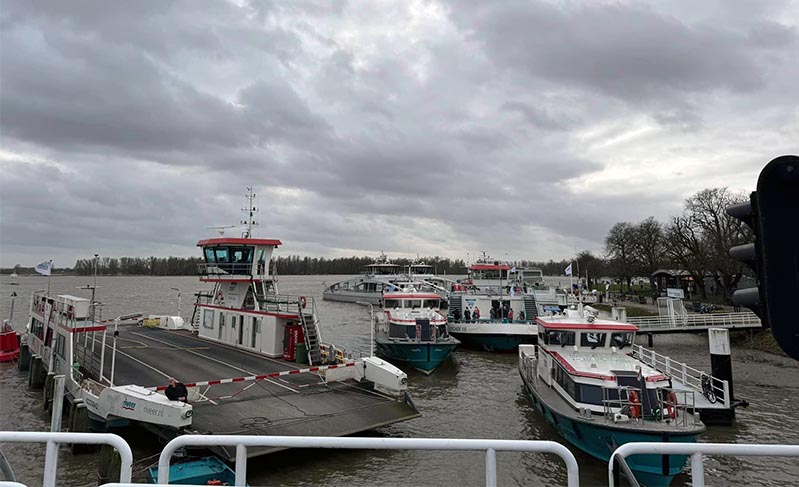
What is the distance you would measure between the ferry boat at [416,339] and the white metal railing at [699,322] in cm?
1666

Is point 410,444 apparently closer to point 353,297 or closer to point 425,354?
point 425,354

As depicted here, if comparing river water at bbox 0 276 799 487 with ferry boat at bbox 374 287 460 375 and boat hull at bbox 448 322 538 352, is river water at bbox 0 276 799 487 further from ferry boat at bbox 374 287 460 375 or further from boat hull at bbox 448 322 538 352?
boat hull at bbox 448 322 538 352

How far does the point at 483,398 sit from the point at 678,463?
1006cm

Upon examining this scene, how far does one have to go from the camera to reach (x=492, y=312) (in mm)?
38469

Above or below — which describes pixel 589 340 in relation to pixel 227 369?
above

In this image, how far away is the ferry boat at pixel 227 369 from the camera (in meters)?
12.7

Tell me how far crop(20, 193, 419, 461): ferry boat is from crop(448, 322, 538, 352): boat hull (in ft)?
49.7

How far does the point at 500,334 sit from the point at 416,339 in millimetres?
8246

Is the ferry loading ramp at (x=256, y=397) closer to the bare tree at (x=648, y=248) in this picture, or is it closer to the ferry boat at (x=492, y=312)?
the ferry boat at (x=492, y=312)

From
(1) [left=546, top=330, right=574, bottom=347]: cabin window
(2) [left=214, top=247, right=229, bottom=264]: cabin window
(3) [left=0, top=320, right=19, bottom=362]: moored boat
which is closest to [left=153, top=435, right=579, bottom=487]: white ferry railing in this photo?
(1) [left=546, top=330, right=574, bottom=347]: cabin window

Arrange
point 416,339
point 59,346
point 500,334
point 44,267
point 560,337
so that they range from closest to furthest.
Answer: point 560,337, point 59,346, point 44,267, point 416,339, point 500,334

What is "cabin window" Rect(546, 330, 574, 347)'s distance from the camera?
1692 cm

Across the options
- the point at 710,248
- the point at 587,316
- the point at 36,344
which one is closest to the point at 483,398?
the point at 587,316

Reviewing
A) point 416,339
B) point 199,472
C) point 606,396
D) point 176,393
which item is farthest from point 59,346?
point 606,396
